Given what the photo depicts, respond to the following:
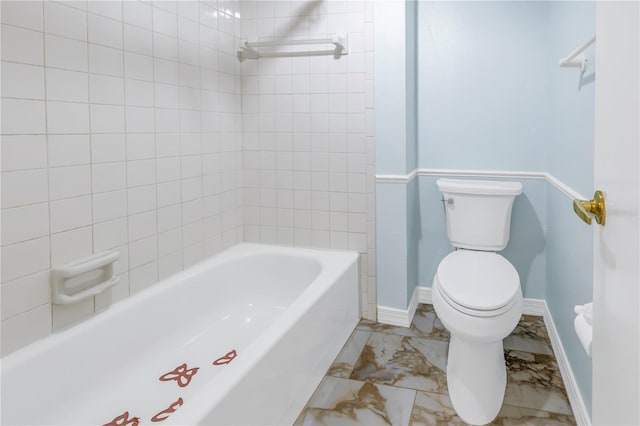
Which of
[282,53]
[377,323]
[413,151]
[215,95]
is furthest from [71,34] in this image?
[377,323]

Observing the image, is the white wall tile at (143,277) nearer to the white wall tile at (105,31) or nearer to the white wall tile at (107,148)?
the white wall tile at (107,148)

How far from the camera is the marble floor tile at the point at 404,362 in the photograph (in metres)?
2.18

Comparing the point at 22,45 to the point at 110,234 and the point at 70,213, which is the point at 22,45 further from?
the point at 110,234

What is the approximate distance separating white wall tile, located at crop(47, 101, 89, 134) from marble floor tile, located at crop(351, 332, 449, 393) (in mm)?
1557

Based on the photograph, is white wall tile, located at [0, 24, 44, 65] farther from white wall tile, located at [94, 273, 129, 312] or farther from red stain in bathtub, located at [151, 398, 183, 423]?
red stain in bathtub, located at [151, 398, 183, 423]

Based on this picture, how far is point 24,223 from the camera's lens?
1591mm

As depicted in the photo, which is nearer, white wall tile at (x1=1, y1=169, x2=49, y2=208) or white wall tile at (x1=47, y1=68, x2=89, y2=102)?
Answer: white wall tile at (x1=1, y1=169, x2=49, y2=208)

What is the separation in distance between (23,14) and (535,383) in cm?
242

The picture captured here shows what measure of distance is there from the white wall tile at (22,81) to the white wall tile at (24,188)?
249mm

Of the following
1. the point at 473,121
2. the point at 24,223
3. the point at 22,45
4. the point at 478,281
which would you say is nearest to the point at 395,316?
the point at 478,281

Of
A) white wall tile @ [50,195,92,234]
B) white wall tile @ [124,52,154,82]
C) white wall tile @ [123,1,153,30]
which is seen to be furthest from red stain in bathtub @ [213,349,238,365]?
white wall tile @ [123,1,153,30]

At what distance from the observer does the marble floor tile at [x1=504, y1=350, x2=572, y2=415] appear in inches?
78.1

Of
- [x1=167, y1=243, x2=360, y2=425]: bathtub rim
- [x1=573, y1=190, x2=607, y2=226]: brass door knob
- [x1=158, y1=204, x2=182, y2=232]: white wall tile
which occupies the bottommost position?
[x1=167, y1=243, x2=360, y2=425]: bathtub rim

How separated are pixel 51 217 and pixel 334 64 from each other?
1684mm
